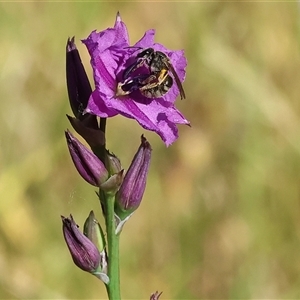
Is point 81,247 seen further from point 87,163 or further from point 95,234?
point 87,163

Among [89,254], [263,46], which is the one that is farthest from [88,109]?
[263,46]

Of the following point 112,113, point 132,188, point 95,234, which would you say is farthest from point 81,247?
point 112,113

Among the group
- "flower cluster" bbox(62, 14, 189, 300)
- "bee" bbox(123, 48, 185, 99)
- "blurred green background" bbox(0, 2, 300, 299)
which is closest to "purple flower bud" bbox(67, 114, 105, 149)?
"flower cluster" bbox(62, 14, 189, 300)

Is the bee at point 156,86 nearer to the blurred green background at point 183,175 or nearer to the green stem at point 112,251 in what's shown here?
the green stem at point 112,251

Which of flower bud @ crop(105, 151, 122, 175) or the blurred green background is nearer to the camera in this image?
flower bud @ crop(105, 151, 122, 175)

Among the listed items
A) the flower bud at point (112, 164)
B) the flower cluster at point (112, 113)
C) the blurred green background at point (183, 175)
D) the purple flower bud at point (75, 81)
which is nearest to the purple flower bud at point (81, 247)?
the flower cluster at point (112, 113)

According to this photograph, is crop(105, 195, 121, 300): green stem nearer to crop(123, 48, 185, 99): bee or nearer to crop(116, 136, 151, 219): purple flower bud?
crop(116, 136, 151, 219): purple flower bud

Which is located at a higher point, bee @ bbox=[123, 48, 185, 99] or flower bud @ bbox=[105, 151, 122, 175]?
bee @ bbox=[123, 48, 185, 99]
